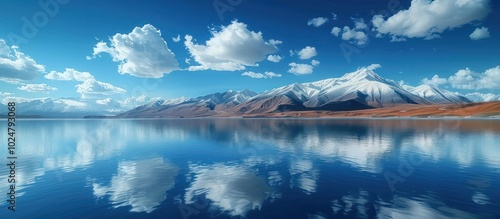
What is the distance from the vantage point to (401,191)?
23844 millimetres

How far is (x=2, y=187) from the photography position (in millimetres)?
26969

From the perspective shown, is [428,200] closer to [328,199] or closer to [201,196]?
[328,199]

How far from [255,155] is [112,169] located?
2231 centimetres

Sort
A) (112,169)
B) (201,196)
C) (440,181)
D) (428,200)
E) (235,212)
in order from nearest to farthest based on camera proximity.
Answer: (235,212) → (428,200) → (201,196) → (440,181) → (112,169)

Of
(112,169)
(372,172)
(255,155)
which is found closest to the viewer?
(372,172)

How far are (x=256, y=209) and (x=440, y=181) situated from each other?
2115 cm

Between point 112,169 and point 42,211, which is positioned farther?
point 112,169

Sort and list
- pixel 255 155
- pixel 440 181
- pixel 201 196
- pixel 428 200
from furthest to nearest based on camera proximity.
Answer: pixel 255 155, pixel 440 181, pixel 201 196, pixel 428 200

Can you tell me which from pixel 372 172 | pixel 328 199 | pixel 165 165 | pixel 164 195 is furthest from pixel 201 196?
pixel 372 172

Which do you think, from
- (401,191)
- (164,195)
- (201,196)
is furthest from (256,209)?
(401,191)

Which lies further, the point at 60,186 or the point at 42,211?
the point at 60,186

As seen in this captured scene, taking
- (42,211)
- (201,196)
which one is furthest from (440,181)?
(42,211)

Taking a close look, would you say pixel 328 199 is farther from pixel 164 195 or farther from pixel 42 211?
pixel 42 211

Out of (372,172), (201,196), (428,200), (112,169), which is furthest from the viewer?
(112,169)
